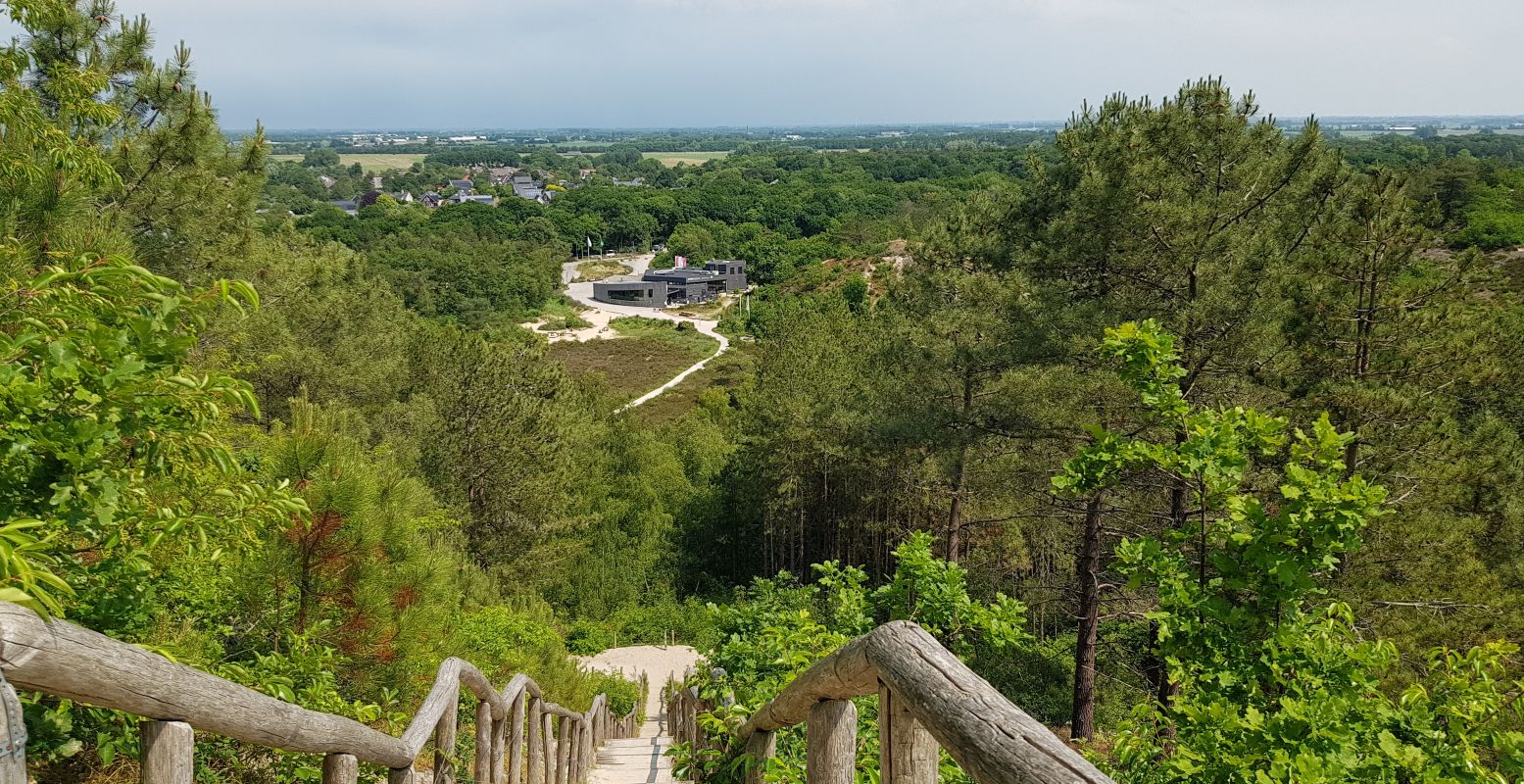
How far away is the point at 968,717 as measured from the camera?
1415mm

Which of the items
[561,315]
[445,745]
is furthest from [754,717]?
[561,315]

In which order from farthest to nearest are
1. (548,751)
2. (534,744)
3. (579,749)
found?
(579,749) → (548,751) → (534,744)

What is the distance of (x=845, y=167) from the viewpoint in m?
137

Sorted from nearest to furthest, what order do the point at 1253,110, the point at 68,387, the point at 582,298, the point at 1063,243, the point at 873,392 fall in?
the point at 68,387, the point at 1253,110, the point at 1063,243, the point at 873,392, the point at 582,298

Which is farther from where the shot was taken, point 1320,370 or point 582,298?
point 582,298

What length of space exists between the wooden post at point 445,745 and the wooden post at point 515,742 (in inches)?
30.6

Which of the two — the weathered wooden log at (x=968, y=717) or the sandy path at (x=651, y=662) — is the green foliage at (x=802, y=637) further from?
the sandy path at (x=651, y=662)

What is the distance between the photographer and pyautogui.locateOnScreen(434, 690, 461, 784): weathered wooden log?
3.04 metres

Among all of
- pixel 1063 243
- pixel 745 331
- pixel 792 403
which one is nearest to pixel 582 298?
pixel 745 331

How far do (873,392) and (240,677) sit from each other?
1396 centimetres

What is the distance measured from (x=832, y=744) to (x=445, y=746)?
5.39 feet

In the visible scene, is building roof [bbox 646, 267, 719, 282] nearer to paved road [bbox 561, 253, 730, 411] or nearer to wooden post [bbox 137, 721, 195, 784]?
paved road [bbox 561, 253, 730, 411]

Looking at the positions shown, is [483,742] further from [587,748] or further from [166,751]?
[587,748]

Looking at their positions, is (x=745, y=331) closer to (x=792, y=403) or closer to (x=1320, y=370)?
(x=792, y=403)
